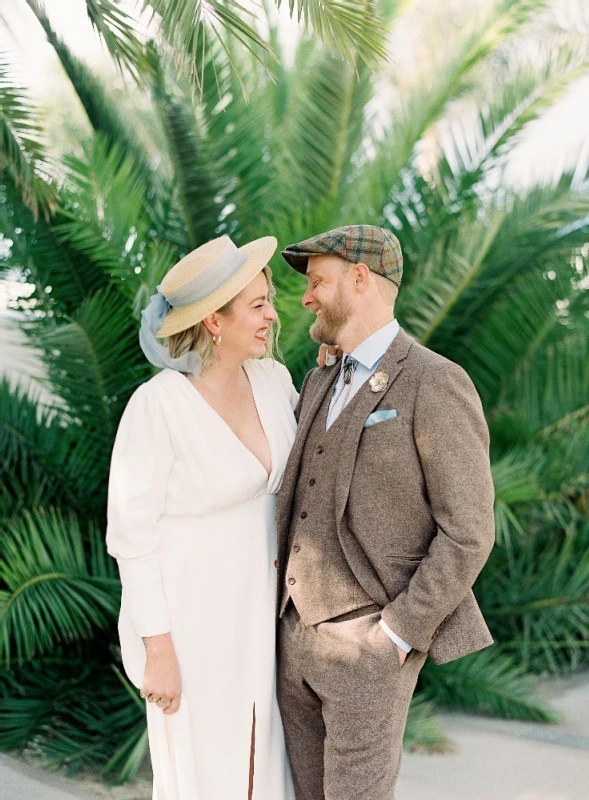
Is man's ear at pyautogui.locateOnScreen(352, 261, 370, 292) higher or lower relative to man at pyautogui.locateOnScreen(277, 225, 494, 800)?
higher

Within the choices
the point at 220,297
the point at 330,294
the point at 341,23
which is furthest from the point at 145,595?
the point at 341,23

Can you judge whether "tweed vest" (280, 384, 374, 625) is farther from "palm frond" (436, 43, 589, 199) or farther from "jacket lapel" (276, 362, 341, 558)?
"palm frond" (436, 43, 589, 199)

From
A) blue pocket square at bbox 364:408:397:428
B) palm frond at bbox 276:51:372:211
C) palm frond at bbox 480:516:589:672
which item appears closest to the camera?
blue pocket square at bbox 364:408:397:428

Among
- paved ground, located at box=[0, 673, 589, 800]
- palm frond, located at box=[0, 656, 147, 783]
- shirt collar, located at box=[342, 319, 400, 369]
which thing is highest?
shirt collar, located at box=[342, 319, 400, 369]

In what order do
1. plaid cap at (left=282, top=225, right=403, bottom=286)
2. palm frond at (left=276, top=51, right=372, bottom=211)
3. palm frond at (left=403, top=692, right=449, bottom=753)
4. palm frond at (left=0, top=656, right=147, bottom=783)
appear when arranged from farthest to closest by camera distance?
palm frond at (left=276, top=51, right=372, bottom=211)
palm frond at (left=403, top=692, right=449, bottom=753)
palm frond at (left=0, top=656, right=147, bottom=783)
plaid cap at (left=282, top=225, right=403, bottom=286)

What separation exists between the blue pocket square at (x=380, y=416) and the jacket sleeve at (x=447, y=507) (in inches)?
2.6

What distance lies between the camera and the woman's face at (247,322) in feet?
8.36

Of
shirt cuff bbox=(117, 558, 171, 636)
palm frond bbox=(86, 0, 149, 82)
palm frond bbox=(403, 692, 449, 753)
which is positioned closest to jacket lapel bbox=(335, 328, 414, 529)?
shirt cuff bbox=(117, 558, 171, 636)

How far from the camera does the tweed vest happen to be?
234 centimetres

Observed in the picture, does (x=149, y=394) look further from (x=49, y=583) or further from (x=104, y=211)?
(x=104, y=211)

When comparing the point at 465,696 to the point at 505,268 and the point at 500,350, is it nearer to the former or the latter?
the point at 500,350

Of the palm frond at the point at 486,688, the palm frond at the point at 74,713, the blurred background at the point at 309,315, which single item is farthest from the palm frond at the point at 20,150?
the palm frond at the point at 486,688

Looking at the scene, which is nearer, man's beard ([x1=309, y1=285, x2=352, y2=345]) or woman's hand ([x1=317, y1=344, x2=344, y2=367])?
man's beard ([x1=309, y1=285, x2=352, y2=345])

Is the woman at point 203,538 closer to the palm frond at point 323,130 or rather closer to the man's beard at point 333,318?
the man's beard at point 333,318
